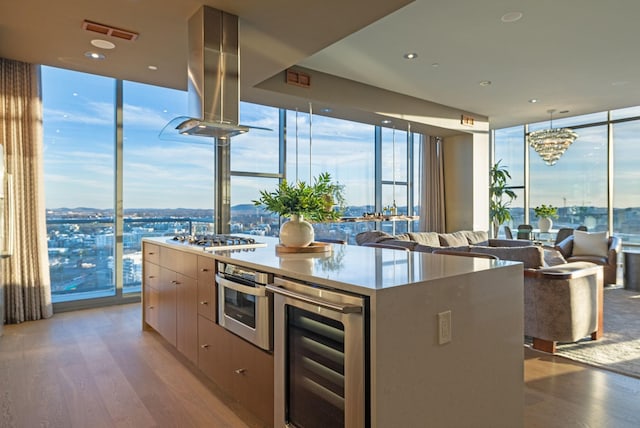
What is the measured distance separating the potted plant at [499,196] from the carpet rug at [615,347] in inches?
172

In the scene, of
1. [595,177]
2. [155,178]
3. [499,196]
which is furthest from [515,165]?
[155,178]

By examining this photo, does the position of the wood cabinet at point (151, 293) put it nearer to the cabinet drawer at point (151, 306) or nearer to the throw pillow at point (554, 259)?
the cabinet drawer at point (151, 306)

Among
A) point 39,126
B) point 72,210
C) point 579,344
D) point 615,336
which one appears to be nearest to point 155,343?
point 72,210

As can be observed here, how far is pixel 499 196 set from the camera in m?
8.98

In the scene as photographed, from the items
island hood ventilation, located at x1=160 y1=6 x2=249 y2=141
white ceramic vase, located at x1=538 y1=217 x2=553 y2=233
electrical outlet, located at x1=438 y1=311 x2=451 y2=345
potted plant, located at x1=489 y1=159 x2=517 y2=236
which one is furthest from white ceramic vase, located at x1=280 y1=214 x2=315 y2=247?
potted plant, located at x1=489 y1=159 x2=517 y2=236

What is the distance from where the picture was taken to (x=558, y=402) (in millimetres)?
2426

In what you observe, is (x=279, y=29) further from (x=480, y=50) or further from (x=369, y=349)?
(x=369, y=349)

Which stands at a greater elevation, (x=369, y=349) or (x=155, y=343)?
(x=369, y=349)

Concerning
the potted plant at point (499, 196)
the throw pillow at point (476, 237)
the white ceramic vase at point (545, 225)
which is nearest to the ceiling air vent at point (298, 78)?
the throw pillow at point (476, 237)

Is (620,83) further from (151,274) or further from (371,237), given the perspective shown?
(151,274)

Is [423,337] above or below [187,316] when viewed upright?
above

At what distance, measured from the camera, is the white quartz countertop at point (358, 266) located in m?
1.54

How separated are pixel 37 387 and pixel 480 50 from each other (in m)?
5.13

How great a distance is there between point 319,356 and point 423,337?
0.44 metres
